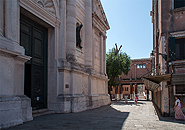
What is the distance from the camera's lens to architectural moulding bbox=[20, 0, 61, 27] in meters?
10.9

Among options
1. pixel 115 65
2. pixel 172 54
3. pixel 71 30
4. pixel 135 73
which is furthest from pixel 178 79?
pixel 135 73

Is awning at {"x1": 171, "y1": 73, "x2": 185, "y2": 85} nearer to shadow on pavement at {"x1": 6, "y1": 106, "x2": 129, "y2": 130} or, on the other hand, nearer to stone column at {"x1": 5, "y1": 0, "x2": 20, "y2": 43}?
shadow on pavement at {"x1": 6, "y1": 106, "x2": 129, "y2": 130}

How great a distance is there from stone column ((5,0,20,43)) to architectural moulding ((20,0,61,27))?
1000 mm

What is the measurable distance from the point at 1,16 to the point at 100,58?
50.3 ft

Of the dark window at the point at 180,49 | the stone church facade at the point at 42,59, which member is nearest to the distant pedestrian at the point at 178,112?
the dark window at the point at 180,49

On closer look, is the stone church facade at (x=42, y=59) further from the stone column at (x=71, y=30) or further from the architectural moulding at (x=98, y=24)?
the architectural moulding at (x=98, y=24)

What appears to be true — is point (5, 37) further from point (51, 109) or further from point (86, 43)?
point (86, 43)

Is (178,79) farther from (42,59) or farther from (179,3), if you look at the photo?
(42,59)

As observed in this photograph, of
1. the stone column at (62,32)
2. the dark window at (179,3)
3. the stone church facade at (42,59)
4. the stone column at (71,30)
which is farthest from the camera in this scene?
the stone column at (71,30)

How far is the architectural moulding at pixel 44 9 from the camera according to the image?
10.9 meters

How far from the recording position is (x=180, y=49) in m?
13.2

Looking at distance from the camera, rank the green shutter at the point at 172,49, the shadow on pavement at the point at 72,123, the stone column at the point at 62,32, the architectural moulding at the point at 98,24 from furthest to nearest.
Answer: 1. the architectural moulding at the point at 98,24
2. the stone column at the point at 62,32
3. the green shutter at the point at 172,49
4. the shadow on pavement at the point at 72,123

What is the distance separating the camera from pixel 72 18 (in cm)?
1541

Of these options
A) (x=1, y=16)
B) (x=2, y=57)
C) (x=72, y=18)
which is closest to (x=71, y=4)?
(x=72, y=18)
